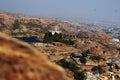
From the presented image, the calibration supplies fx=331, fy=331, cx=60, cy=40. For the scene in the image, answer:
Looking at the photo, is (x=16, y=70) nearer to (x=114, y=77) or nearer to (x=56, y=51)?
(x=114, y=77)

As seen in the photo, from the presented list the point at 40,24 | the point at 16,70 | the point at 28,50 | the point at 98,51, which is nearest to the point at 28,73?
the point at 16,70

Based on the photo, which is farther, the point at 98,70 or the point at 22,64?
the point at 98,70

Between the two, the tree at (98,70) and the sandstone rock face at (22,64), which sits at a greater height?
the sandstone rock face at (22,64)

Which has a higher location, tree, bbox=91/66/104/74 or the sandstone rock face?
the sandstone rock face

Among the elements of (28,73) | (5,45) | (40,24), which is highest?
(5,45)

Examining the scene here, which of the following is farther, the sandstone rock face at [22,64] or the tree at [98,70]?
the tree at [98,70]

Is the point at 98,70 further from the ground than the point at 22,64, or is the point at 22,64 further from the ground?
the point at 22,64

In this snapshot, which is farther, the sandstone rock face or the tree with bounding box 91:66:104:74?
the tree with bounding box 91:66:104:74

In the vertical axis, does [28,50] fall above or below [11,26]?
above
